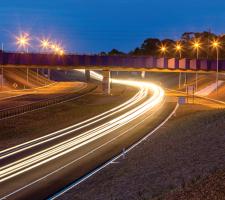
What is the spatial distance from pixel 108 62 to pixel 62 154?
220ft

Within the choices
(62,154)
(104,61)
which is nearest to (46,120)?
(62,154)

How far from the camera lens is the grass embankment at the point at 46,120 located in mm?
57312

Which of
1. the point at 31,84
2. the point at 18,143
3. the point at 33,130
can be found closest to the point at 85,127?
the point at 33,130

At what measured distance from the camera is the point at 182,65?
10706 centimetres

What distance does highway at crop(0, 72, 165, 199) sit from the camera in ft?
109

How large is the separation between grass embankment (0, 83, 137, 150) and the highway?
222 cm

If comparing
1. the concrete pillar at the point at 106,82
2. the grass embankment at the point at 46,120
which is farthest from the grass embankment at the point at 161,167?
the concrete pillar at the point at 106,82

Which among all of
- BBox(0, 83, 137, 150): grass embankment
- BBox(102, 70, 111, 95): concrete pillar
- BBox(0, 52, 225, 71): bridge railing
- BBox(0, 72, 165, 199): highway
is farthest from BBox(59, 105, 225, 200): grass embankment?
BBox(102, 70, 111, 95): concrete pillar

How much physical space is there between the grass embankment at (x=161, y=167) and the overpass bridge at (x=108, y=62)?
59.3 metres

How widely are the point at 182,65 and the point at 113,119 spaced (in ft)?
135

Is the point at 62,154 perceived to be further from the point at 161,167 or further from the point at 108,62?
the point at 108,62

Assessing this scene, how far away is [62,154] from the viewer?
43781mm

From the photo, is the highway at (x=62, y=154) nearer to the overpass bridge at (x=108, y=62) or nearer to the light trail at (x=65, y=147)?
the light trail at (x=65, y=147)

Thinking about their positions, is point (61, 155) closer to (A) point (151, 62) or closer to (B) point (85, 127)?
(B) point (85, 127)
